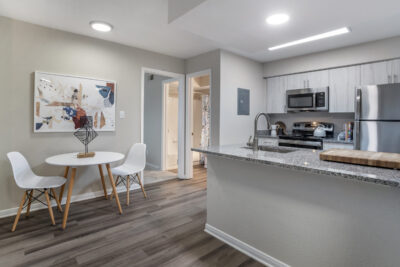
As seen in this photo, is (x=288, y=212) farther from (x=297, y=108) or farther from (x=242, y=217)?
(x=297, y=108)

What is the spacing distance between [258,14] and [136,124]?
2644 millimetres

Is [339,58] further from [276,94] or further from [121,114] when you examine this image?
[121,114]

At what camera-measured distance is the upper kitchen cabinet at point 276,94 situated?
436cm

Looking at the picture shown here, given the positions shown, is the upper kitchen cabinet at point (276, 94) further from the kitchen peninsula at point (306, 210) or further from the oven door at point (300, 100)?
the kitchen peninsula at point (306, 210)

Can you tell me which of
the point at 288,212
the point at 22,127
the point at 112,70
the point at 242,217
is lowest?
the point at 242,217

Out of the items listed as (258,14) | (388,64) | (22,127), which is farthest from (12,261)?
(388,64)

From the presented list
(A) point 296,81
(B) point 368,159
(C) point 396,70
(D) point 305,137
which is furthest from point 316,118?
(B) point 368,159

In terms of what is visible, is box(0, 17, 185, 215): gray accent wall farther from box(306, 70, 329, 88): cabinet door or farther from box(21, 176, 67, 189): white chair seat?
box(306, 70, 329, 88): cabinet door

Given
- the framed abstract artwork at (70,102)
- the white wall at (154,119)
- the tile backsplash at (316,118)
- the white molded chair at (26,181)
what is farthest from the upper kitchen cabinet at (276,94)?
the white molded chair at (26,181)

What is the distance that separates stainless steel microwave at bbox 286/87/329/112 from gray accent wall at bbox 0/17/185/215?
2820 mm

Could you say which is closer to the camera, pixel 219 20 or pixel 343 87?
pixel 219 20

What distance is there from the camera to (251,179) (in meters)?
1.96

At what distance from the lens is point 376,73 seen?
3.24 metres

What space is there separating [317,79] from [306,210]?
305 centimetres
